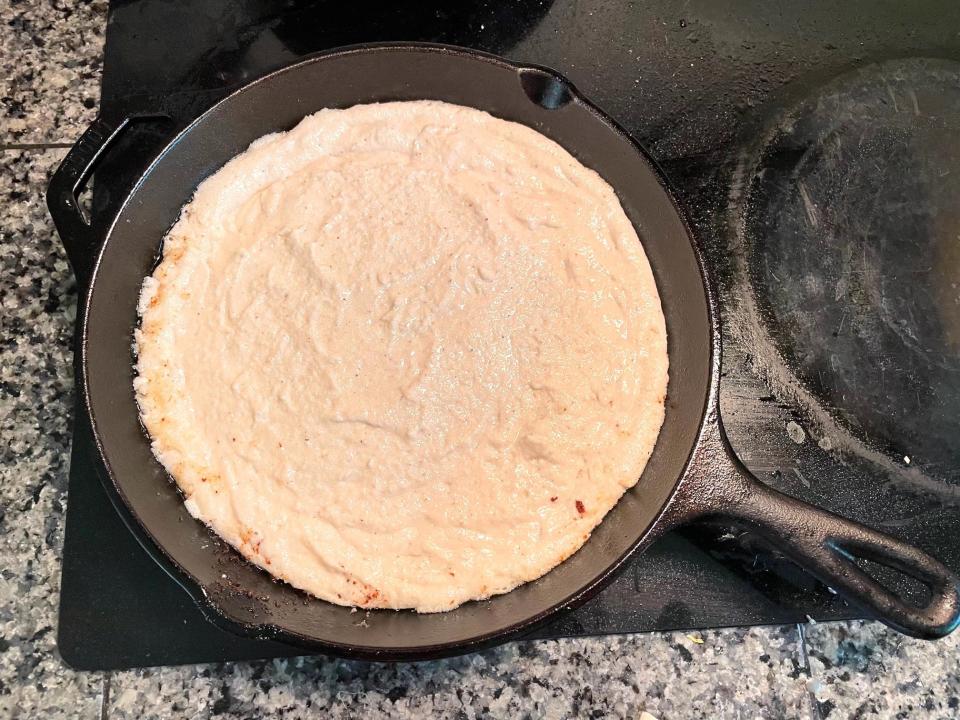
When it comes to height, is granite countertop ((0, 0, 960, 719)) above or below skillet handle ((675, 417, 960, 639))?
below

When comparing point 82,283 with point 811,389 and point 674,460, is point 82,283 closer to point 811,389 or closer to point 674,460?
point 674,460

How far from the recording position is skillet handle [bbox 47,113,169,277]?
1.40 metres

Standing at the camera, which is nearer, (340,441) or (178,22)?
(340,441)

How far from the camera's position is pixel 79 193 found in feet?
4.67

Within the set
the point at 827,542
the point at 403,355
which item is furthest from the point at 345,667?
the point at 827,542

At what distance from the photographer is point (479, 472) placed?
1416 millimetres

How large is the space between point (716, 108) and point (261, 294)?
1.16 metres

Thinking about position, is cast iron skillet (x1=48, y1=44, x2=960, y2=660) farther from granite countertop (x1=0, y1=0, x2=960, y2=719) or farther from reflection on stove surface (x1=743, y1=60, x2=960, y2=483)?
reflection on stove surface (x1=743, y1=60, x2=960, y2=483)

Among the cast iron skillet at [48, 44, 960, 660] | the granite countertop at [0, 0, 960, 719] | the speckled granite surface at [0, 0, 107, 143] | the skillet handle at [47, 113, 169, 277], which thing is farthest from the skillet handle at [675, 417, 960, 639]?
the speckled granite surface at [0, 0, 107, 143]

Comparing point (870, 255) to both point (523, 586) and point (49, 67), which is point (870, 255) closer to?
point (523, 586)

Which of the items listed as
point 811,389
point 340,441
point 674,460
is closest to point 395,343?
point 340,441

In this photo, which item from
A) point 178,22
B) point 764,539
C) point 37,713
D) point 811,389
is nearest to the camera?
point 764,539

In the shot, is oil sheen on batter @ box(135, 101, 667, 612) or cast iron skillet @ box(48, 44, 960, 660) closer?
cast iron skillet @ box(48, 44, 960, 660)

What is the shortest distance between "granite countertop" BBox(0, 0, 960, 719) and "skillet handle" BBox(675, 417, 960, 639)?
34 cm
